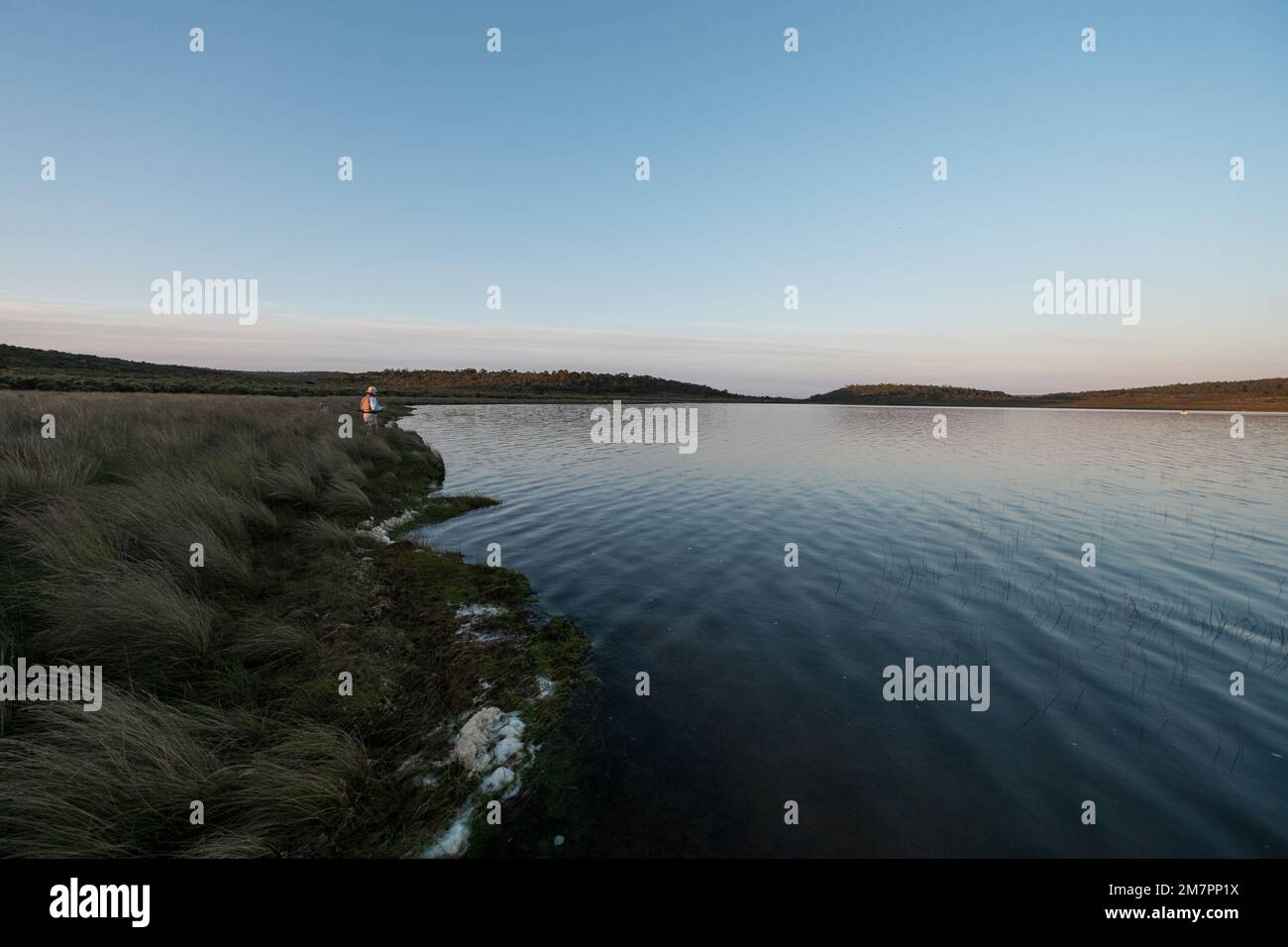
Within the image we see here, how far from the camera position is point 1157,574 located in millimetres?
9852

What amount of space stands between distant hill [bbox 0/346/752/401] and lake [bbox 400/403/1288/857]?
66383 millimetres

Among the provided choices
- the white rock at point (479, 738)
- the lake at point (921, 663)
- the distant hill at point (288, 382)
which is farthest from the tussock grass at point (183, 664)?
the distant hill at point (288, 382)

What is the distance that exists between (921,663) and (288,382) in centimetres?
13103

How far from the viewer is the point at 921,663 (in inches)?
270

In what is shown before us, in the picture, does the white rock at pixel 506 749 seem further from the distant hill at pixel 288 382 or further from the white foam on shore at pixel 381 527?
the distant hill at pixel 288 382

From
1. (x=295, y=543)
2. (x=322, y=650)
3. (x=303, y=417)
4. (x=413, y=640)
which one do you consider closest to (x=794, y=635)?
(x=413, y=640)

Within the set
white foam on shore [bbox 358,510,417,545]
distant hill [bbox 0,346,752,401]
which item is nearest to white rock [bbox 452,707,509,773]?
white foam on shore [bbox 358,510,417,545]

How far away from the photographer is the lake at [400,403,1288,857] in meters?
4.18

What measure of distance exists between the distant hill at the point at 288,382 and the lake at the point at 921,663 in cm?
6638

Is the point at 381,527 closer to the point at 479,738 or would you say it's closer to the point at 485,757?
the point at 479,738

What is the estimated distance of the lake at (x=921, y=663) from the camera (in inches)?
164

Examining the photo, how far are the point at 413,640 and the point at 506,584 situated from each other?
2412 millimetres

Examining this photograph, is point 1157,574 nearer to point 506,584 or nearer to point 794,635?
point 794,635

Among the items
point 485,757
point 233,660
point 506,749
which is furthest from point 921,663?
point 233,660
